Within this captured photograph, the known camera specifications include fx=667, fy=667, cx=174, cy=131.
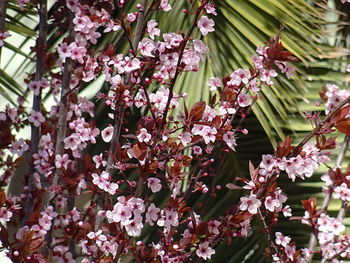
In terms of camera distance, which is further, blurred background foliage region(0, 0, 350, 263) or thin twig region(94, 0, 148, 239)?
blurred background foliage region(0, 0, 350, 263)

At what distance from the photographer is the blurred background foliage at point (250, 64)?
244cm

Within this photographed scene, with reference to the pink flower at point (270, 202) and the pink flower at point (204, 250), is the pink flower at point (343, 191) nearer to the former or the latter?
the pink flower at point (270, 202)

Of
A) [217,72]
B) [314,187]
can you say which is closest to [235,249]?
[314,187]

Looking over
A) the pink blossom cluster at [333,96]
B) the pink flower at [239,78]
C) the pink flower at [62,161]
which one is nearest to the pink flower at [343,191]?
the pink blossom cluster at [333,96]

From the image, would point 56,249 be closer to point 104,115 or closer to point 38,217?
point 38,217

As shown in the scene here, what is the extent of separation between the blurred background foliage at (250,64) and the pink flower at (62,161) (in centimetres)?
94

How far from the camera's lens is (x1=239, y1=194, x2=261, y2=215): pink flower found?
138 cm

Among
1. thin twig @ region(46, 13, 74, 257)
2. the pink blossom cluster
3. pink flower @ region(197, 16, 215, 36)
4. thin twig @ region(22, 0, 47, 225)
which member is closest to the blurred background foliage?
the pink blossom cluster

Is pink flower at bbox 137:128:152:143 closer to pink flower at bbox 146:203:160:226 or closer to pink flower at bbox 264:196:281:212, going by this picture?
pink flower at bbox 146:203:160:226

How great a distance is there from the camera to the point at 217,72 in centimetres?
245

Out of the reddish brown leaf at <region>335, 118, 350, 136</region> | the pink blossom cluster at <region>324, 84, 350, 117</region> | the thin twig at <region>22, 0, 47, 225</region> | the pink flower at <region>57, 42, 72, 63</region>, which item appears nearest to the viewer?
the reddish brown leaf at <region>335, 118, 350, 136</region>

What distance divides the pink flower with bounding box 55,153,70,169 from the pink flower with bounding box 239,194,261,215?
390 mm

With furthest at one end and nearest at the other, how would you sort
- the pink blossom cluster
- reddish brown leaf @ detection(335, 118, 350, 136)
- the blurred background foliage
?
the blurred background foliage → the pink blossom cluster → reddish brown leaf @ detection(335, 118, 350, 136)

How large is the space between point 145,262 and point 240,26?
137cm
